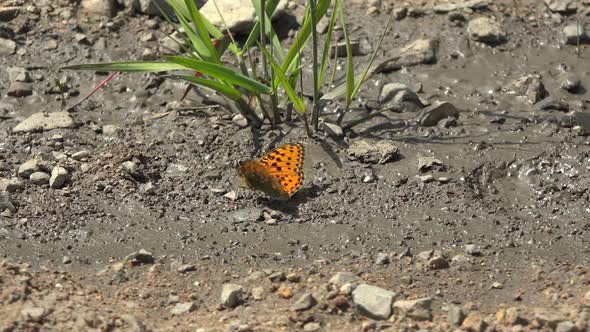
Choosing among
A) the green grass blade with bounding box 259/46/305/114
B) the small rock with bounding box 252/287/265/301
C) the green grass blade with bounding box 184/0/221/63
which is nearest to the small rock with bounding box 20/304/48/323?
the small rock with bounding box 252/287/265/301

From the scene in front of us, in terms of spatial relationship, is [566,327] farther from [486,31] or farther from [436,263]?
[486,31]

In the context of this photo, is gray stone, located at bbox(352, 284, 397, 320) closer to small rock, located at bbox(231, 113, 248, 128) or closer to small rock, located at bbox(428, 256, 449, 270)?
small rock, located at bbox(428, 256, 449, 270)

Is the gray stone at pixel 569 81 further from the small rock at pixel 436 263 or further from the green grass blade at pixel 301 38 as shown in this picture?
the small rock at pixel 436 263

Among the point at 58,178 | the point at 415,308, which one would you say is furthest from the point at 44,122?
the point at 415,308

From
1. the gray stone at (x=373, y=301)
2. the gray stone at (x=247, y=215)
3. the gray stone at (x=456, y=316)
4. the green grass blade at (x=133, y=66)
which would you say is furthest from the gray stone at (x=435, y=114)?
the gray stone at (x=456, y=316)

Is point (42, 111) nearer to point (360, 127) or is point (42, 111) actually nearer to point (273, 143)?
point (273, 143)

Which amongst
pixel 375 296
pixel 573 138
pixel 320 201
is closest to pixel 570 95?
pixel 573 138
